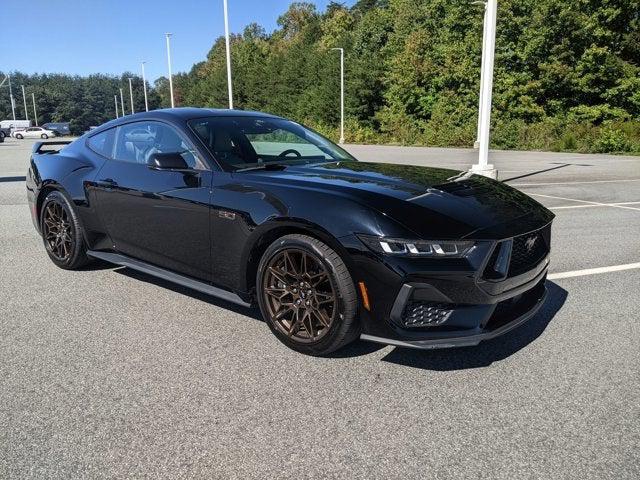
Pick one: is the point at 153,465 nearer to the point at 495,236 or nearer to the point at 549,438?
the point at 549,438

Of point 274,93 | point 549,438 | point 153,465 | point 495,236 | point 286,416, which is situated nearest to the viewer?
point 153,465

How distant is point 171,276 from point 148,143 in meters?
1.08

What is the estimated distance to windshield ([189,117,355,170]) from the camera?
389 cm

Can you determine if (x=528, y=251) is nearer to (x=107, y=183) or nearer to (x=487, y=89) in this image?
(x=107, y=183)

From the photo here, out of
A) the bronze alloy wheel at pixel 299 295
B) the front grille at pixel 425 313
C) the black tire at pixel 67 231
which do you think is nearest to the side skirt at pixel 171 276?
the black tire at pixel 67 231

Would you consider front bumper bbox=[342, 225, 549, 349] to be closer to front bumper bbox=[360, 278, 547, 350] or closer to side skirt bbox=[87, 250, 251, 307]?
front bumper bbox=[360, 278, 547, 350]

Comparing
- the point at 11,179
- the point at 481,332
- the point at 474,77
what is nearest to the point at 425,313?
the point at 481,332

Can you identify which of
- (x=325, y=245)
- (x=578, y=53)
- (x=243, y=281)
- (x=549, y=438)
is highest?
(x=578, y=53)

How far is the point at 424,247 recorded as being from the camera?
2.85 meters

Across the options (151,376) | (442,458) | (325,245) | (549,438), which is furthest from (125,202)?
(549,438)

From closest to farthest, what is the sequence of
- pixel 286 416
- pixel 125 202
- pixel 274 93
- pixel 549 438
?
pixel 549 438
pixel 286 416
pixel 125 202
pixel 274 93

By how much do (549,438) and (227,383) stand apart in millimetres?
1619

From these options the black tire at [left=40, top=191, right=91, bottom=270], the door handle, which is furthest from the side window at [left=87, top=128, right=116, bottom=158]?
the black tire at [left=40, top=191, right=91, bottom=270]

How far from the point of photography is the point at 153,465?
7.49 ft
